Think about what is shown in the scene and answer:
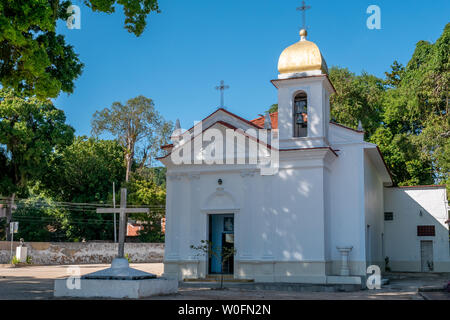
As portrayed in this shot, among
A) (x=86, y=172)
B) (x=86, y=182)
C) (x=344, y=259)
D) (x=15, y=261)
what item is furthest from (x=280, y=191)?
(x=86, y=182)

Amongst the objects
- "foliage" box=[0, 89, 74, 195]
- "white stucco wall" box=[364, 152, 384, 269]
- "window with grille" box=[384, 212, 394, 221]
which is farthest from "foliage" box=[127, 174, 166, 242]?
"white stucco wall" box=[364, 152, 384, 269]

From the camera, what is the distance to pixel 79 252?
38062 mm

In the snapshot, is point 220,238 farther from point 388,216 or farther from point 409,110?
point 409,110

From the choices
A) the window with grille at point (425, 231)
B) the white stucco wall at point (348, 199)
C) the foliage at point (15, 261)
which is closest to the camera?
the white stucco wall at point (348, 199)

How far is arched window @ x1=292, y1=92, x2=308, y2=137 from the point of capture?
20.5m

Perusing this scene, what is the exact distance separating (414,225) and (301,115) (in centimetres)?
1387

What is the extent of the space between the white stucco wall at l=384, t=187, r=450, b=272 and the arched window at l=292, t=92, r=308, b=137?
13.0 meters

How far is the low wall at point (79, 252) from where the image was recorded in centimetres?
3522

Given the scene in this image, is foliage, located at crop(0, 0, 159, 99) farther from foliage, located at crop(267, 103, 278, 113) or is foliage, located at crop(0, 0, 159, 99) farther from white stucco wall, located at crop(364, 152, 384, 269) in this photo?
foliage, located at crop(267, 103, 278, 113)

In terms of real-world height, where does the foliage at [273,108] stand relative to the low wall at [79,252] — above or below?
above

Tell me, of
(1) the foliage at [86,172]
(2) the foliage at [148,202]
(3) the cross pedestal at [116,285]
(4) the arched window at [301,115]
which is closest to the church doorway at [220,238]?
(4) the arched window at [301,115]

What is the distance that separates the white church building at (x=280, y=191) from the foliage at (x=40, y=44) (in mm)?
7056

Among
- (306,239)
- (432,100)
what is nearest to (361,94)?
(432,100)

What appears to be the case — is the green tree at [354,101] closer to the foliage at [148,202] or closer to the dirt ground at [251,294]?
the foliage at [148,202]
